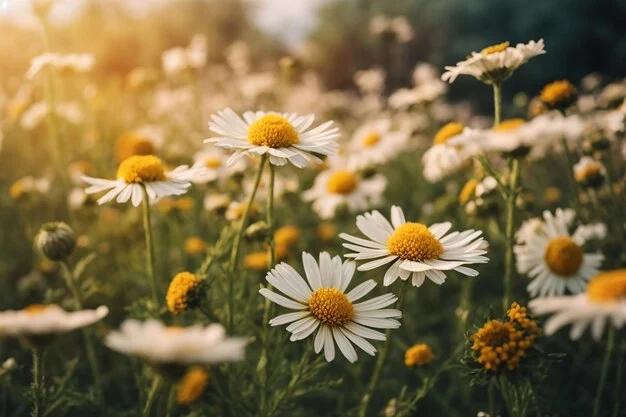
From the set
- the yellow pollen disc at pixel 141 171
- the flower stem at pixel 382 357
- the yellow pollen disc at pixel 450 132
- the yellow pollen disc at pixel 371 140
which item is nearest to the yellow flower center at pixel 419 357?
the flower stem at pixel 382 357

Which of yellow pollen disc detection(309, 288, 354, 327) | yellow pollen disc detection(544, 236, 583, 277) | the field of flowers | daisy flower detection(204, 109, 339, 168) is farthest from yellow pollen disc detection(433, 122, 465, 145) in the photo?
Answer: yellow pollen disc detection(309, 288, 354, 327)

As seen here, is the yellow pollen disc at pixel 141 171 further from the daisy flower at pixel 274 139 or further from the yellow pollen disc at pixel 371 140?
the yellow pollen disc at pixel 371 140

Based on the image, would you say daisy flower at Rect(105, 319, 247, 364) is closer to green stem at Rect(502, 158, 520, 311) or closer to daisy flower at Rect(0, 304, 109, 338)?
daisy flower at Rect(0, 304, 109, 338)

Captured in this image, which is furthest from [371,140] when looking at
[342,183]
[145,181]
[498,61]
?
[145,181]

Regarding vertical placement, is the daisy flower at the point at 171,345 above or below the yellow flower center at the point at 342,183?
below

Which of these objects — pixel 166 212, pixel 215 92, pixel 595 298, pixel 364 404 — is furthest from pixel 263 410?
pixel 215 92
